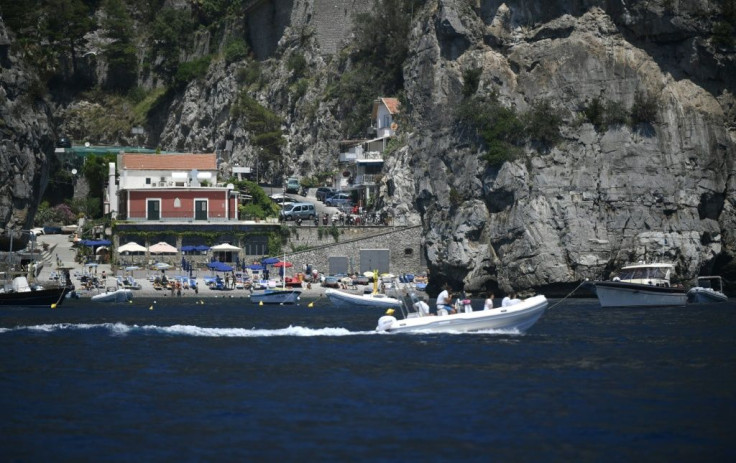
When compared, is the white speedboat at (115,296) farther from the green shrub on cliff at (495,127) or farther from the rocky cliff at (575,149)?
the green shrub on cliff at (495,127)

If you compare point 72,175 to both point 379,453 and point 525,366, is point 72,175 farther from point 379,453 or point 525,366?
point 379,453

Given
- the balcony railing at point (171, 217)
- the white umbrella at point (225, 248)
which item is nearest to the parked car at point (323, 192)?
the balcony railing at point (171, 217)

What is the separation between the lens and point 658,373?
3244cm

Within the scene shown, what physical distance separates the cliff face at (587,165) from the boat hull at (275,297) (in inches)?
366

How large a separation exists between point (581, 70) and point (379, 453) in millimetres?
51036

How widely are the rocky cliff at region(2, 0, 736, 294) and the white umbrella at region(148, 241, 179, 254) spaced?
30.5 feet

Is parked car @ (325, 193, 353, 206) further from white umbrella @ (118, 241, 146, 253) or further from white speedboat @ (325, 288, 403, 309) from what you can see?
white speedboat @ (325, 288, 403, 309)

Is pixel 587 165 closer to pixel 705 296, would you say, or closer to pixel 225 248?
pixel 705 296

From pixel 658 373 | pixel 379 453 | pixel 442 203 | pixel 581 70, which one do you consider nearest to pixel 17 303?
pixel 442 203

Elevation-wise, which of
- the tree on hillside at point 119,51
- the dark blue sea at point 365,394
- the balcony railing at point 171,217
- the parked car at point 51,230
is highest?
the tree on hillside at point 119,51

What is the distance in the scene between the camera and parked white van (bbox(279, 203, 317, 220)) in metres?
86.6

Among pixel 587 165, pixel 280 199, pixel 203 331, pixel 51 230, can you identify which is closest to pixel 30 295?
pixel 203 331

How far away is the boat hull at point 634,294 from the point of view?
58.9m

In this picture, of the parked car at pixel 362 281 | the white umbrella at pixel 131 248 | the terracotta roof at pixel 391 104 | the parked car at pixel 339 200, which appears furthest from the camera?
the parked car at pixel 339 200
